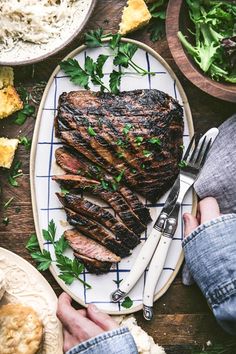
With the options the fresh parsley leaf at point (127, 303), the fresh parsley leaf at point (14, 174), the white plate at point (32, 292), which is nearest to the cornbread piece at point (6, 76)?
the fresh parsley leaf at point (14, 174)

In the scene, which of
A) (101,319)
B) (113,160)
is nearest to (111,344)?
(101,319)

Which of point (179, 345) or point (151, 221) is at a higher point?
point (151, 221)

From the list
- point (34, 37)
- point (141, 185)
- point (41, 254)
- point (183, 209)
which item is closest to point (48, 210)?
point (41, 254)

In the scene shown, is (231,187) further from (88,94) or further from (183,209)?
(88,94)

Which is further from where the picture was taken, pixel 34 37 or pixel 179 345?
pixel 179 345

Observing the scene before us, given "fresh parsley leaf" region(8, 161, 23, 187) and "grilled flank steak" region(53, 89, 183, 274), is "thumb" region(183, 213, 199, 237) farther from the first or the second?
"fresh parsley leaf" region(8, 161, 23, 187)

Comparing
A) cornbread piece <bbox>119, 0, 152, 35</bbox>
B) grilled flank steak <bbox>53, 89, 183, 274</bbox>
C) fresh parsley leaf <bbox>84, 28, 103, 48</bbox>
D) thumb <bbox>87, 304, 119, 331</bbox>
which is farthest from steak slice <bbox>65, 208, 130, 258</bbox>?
cornbread piece <bbox>119, 0, 152, 35</bbox>

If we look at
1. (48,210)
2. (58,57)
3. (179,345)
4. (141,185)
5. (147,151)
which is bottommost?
(179,345)
